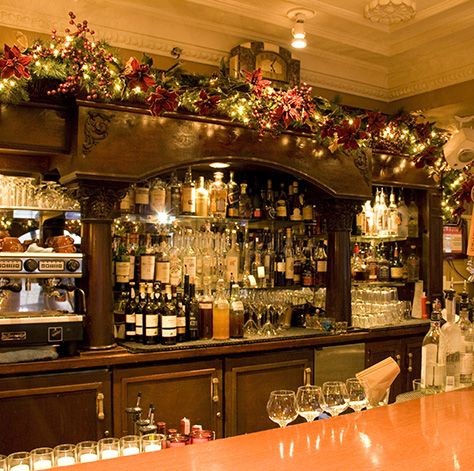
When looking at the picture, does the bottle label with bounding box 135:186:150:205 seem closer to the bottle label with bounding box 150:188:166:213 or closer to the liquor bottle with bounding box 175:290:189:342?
the bottle label with bounding box 150:188:166:213

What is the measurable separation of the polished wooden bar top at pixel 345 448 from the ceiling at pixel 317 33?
325 cm

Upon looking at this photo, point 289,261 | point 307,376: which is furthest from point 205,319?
point 289,261

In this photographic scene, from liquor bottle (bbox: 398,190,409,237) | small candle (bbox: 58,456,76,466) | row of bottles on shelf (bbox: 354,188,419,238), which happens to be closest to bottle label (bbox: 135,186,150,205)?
row of bottles on shelf (bbox: 354,188,419,238)

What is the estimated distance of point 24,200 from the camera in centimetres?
378

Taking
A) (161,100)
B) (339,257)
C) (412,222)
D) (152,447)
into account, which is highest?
(161,100)

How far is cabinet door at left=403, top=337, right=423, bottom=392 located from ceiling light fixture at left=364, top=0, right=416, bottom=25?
99.2 inches

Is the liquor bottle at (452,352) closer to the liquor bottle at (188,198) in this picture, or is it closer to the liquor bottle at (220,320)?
the liquor bottle at (220,320)

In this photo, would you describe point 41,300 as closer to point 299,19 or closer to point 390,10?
point 299,19

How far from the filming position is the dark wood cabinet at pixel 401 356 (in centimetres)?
479

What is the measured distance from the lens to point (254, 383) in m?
4.09

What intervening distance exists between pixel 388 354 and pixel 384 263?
90 centimetres

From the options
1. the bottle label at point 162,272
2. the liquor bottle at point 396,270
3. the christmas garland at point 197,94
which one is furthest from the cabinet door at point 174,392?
the liquor bottle at point 396,270

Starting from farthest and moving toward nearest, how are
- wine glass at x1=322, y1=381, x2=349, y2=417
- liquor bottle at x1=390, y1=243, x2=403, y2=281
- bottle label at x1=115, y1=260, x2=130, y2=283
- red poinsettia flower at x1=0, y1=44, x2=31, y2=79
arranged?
liquor bottle at x1=390, y1=243, x2=403, y2=281
bottle label at x1=115, y1=260, x2=130, y2=283
red poinsettia flower at x1=0, y1=44, x2=31, y2=79
wine glass at x1=322, y1=381, x2=349, y2=417

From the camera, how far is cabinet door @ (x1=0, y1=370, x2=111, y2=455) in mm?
3264
